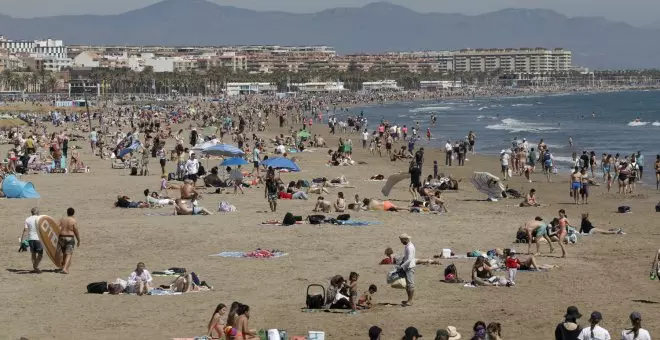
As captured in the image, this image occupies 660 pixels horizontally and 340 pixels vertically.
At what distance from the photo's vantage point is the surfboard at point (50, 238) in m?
14.4

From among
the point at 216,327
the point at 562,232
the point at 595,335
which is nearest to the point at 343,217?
the point at 562,232

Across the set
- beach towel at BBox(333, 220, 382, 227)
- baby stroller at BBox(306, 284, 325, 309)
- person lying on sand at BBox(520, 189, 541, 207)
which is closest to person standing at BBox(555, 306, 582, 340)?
baby stroller at BBox(306, 284, 325, 309)

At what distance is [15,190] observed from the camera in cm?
2311

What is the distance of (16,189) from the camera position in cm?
2312

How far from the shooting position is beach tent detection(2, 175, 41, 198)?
23062 mm

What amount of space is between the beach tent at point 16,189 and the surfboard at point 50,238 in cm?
908

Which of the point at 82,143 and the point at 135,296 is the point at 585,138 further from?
the point at 135,296

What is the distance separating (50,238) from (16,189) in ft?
30.1

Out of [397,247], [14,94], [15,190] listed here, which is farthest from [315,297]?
[14,94]

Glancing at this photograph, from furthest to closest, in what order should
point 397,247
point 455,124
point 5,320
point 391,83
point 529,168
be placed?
point 391,83 < point 455,124 < point 529,168 < point 397,247 < point 5,320

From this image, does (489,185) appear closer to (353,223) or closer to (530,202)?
(530,202)

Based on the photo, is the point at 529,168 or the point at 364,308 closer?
the point at 364,308

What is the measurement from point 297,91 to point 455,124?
10752 centimetres

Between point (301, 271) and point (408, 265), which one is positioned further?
point (301, 271)
